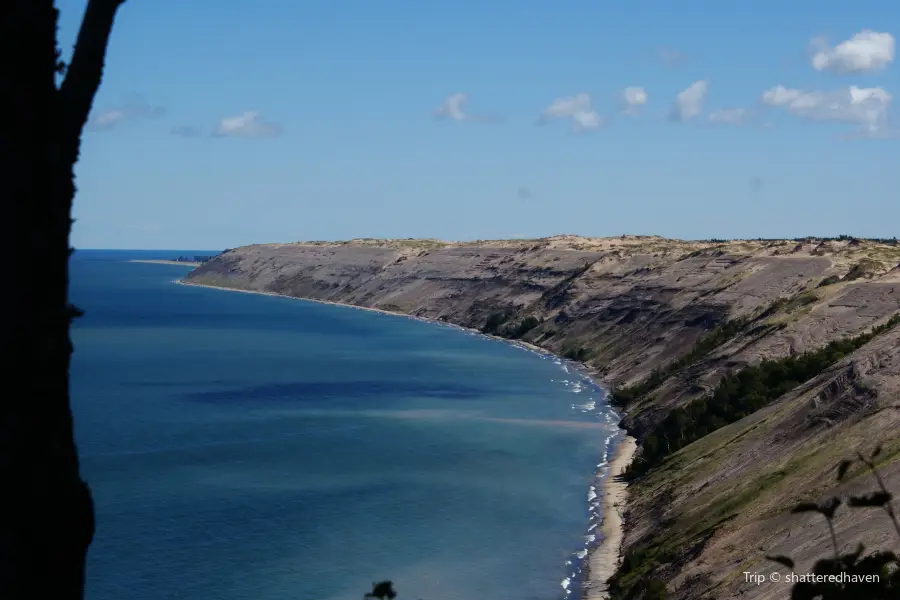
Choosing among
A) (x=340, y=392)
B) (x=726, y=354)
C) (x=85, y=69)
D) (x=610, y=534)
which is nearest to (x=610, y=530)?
(x=610, y=534)

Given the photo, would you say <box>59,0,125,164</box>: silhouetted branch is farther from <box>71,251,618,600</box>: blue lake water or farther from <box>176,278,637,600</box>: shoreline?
<box>71,251,618,600</box>: blue lake water

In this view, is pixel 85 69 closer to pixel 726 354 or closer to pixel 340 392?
Result: pixel 726 354

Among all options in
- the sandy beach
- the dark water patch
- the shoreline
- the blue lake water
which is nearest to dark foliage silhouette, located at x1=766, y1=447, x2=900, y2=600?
the shoreline

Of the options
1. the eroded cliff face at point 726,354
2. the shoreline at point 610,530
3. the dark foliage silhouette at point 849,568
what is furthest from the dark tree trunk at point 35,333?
the shoreline at point 610,530

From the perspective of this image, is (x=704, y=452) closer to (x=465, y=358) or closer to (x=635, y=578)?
(x=635, y=578)

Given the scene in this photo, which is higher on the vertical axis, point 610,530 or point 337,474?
point 610,530
